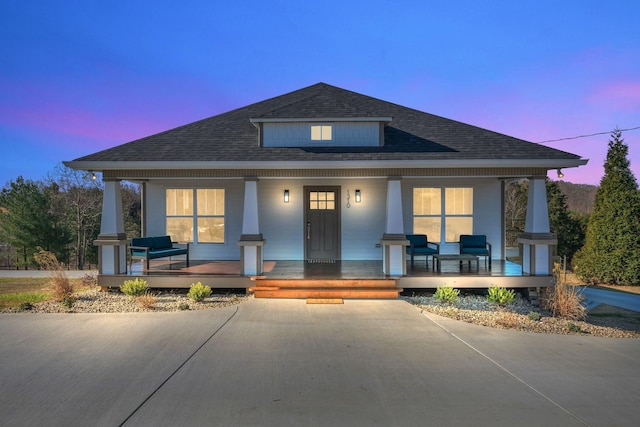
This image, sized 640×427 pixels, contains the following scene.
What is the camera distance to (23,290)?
1128cm

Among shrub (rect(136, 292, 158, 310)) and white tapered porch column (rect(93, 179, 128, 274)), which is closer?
shrub (rect(136, 292, 158, 310))

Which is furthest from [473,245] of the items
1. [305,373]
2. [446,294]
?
[305,373]

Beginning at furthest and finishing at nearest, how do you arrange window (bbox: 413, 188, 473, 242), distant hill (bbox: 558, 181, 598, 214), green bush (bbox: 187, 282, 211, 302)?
1. distant hill (bbox: 558, 181, 598, 214)
2. window (bbox: 413, 188, 473, 242)
3. green bush (bbox: 187, 282, 211, 302)

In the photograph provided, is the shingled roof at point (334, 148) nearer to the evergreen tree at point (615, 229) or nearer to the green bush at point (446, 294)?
the green bush at point (446, 294)

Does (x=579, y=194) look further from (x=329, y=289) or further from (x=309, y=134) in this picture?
(x=329, y=289)

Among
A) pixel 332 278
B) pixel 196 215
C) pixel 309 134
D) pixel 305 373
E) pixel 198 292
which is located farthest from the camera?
pixel 196 215

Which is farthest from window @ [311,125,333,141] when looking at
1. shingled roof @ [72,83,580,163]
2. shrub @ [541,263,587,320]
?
shrub @ [541,263,587,320]

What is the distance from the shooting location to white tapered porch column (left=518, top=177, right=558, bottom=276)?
887 centimetres

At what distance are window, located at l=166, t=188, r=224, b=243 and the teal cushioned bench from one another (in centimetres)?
93

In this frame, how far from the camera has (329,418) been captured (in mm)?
3363

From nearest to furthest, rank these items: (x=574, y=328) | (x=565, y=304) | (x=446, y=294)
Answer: (x=574, y=328)
(x=565, y=304)
(x=446, y=294)

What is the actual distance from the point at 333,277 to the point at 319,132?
4286 millimetres

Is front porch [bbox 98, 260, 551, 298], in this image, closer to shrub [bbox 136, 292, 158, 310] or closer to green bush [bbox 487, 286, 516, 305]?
green bush [bbox 487, 286, 516, 305]

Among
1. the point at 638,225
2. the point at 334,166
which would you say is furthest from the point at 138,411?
the point at 638,225
